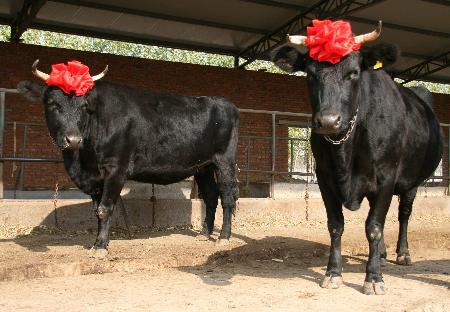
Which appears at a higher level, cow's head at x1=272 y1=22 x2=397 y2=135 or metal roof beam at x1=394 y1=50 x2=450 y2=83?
metal roof beam at x1=394 y1=50 x2=450 y2=83

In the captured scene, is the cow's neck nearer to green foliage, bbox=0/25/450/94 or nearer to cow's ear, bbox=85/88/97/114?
cow's ear, bbox=85/88/97/114

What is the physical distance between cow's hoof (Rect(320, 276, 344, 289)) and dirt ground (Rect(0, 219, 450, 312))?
6cm

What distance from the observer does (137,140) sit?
588cm

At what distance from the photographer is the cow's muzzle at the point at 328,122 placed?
131 inches

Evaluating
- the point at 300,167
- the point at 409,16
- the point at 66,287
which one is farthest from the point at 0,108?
the point at 409,16

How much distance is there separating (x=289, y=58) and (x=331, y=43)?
1.80ft

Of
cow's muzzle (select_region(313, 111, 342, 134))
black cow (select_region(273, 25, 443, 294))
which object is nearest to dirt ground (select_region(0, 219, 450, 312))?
black cow (select_region(273, 25, 443, 294))

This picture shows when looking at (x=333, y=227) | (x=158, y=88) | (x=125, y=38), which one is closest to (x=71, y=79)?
(x=333, y=227)

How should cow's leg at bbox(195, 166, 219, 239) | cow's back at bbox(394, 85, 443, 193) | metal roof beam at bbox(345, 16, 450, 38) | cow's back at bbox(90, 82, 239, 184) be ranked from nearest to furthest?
cow's back at bbox(394, 85, 443, 193) < cow's back at bbox(90, 82, 239, 184) < cow's leg at bbox(195, 166, 219, 239) < metal roof beam at bbox(345, 16, 450, 38)

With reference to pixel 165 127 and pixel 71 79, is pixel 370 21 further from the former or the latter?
pixel 71 79

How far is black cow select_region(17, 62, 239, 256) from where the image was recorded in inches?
Answer: 207

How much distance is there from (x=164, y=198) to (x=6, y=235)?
7.34 feet

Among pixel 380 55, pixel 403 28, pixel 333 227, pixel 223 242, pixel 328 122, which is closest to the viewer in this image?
pixel 328 122

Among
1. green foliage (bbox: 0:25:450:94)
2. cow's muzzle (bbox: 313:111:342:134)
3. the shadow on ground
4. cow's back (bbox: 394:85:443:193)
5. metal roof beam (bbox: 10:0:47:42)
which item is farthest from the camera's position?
green foliage (bbox: 0:25:450:94)
